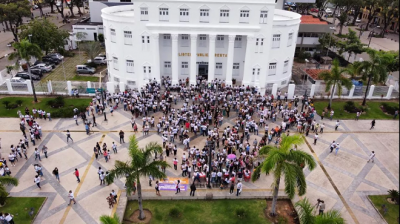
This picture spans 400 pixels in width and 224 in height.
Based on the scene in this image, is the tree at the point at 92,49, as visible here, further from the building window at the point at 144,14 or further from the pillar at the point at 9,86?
the building window at the point at 144,14

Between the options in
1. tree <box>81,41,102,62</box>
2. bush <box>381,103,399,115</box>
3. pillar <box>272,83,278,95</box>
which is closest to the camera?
bush <box>381,103,399,115</box>

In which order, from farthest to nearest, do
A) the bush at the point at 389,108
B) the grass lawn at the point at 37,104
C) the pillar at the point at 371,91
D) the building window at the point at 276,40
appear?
the building window at the point at 276,40 → the pillar at the point at 371,91 → the bush at the point at 389,108 → the grass lawn at the point at 37,104

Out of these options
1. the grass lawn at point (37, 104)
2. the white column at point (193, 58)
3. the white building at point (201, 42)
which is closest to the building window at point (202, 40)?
the white building at point (201, 42)

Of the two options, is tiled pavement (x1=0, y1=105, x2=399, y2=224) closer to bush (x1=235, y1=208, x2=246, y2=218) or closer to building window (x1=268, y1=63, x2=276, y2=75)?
bush (x1=235, y1=208, x2=246, y2=218)

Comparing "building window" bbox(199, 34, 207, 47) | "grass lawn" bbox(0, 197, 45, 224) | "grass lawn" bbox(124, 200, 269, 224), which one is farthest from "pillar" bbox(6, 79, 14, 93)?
"grass lawn" bbox(124, 200, 269, 224)

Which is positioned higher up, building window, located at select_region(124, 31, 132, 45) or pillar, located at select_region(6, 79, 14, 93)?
building window, located at select_region(124, 31, 132, 45)

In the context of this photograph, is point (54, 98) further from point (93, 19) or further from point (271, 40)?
point (93, 19)

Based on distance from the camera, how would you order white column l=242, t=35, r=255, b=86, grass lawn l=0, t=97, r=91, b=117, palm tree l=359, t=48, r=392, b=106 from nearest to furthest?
grass lawn l=0, t=97, r=91, b=117, palm tree l=359, t=48, r=392, b=106, white column l=242, t=35, r=255, b=86
